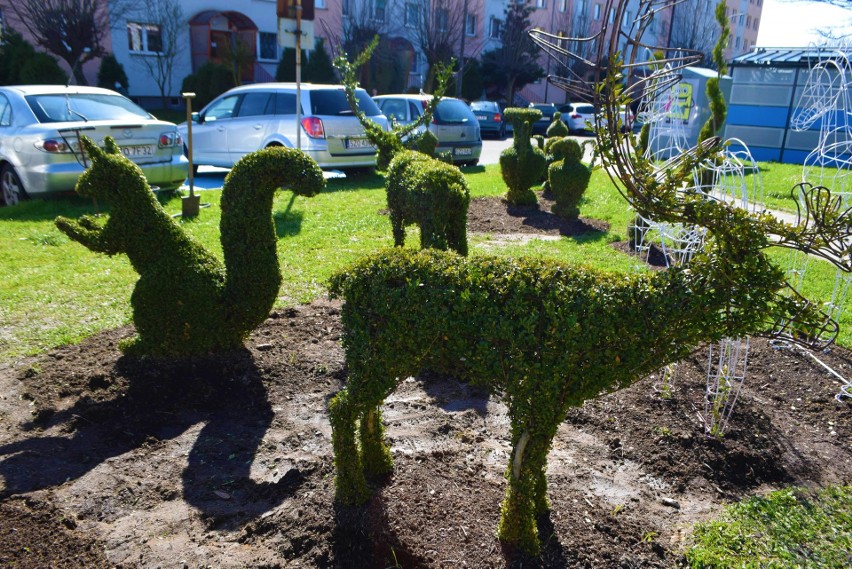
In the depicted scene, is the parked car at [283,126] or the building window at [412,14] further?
the building window at [412,14]

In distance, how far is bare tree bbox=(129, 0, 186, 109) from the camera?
87.8 ft

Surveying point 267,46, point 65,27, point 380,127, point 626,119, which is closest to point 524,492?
point 626,119

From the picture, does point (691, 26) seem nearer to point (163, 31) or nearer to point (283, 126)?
point (163, 31)

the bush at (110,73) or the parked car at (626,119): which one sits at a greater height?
the bush at (110,73)

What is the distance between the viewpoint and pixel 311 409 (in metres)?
4.55

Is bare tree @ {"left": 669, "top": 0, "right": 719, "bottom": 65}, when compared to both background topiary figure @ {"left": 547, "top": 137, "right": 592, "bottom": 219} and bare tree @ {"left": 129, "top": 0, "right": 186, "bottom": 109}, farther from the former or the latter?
background topiary figure @ {"left": 547, "top": 137, "right": 592, "bottom": 219}

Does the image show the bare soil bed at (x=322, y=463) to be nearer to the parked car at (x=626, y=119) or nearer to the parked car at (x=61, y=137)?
the parked car at (x=626, y=119)

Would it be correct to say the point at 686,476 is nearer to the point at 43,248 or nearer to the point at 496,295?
the point at 496,295

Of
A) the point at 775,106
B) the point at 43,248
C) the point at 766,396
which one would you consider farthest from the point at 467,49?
the point at 766,396

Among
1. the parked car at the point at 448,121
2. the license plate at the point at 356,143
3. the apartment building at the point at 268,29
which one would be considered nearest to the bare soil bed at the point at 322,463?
the license plate at the point at 356,143

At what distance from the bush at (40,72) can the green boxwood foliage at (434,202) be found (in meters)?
17.9

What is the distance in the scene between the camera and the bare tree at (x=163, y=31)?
26766mm

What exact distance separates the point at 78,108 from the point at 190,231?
3048 mm

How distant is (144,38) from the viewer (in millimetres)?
27891
